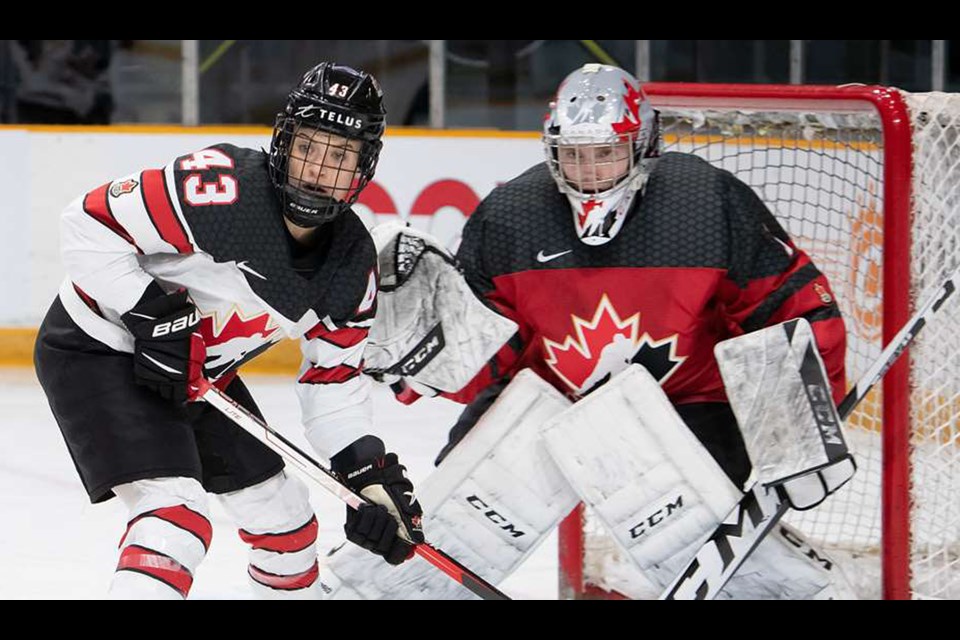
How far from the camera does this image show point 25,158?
15.5ft

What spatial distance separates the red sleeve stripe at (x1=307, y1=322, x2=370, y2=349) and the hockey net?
2.48 feet

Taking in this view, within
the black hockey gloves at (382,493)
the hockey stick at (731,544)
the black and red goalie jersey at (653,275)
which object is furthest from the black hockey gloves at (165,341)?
the hockey stick at (731,544)

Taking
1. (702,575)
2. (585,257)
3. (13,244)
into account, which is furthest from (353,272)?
(13,244)

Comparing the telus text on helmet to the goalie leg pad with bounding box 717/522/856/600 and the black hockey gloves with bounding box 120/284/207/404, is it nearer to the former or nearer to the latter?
the black hockey gloves with bounding box 120/284/207/404

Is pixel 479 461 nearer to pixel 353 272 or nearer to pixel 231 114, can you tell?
pixel 353 272

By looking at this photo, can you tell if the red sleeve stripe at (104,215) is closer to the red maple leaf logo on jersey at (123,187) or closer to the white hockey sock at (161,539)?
the red maple leaf logo on jersey at (123,187)

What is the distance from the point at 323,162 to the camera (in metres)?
2.09

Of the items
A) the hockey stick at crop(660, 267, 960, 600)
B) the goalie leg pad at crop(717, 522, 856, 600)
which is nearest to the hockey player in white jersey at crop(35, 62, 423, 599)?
the hockey stick at crop(660, 267, 960, 600)

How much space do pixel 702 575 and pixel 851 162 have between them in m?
0.91

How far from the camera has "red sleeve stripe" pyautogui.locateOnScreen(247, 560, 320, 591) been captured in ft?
8.16

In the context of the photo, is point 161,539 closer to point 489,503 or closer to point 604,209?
point 489,503

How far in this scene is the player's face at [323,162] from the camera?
2086mm

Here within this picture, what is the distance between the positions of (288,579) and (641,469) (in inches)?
25.9

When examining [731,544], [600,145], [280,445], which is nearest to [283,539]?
[280,445]
